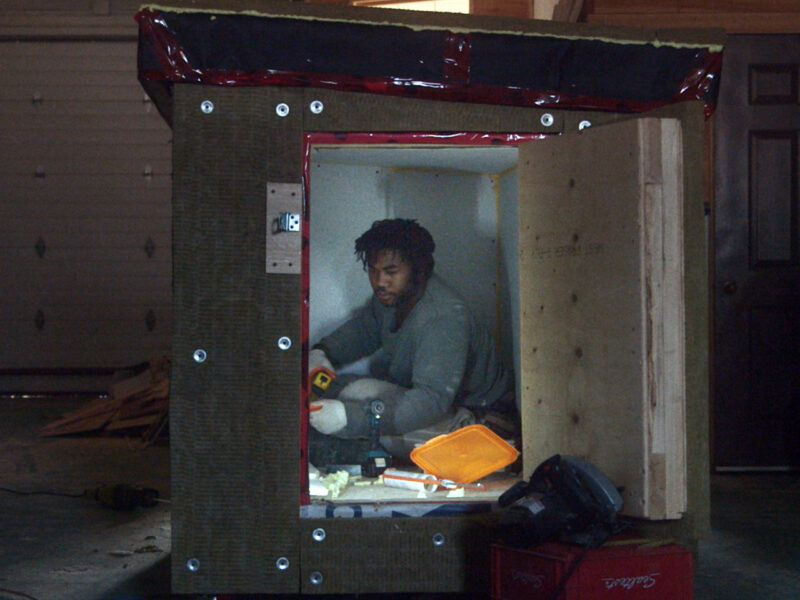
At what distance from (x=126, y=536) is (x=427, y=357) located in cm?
174

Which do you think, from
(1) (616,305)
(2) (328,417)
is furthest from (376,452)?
(1) (616,305)

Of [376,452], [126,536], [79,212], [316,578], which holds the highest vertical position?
[79,212]

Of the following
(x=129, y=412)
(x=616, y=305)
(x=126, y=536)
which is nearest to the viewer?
(x=616, y=305)

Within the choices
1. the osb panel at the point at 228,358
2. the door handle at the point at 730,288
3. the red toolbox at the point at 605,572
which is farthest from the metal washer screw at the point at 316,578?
the door handle at the point at 730,288

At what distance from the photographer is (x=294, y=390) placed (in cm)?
316

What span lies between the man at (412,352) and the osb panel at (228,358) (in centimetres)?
97

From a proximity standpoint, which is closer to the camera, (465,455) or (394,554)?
(394,554)

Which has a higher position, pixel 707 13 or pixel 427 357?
pixel 707 13

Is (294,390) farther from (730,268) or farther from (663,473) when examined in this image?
(730,268)

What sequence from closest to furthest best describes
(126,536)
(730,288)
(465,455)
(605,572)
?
1. (605,572)
2. (465,455)
3. (126,536)
4. (730,288)

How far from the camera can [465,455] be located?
3.80 m

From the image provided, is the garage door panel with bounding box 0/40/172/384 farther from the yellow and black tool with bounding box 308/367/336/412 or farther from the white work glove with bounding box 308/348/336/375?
the yellow and black tool with bounding box 308/367/336/412

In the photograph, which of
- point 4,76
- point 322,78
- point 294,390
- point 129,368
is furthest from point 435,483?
point 4,76

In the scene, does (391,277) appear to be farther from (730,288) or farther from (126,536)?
(730,288)
